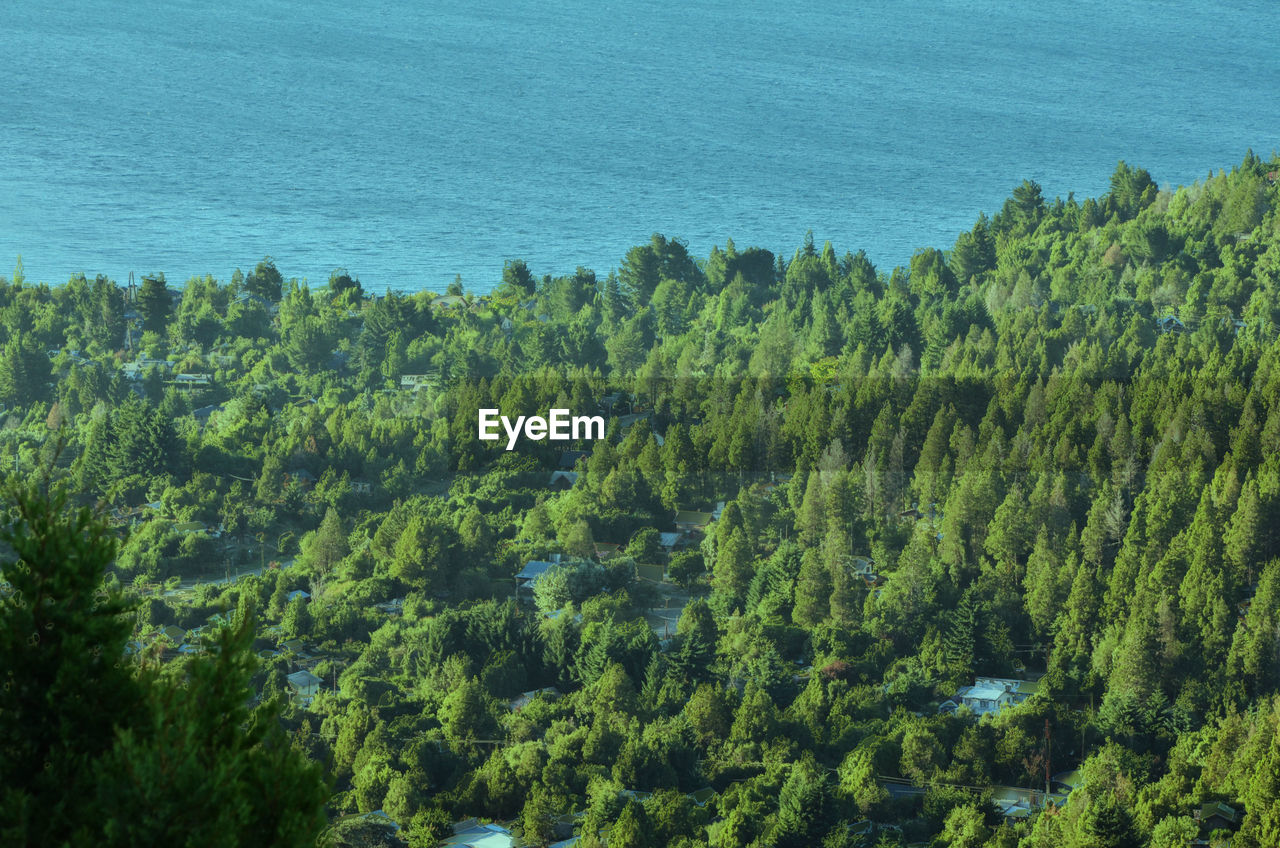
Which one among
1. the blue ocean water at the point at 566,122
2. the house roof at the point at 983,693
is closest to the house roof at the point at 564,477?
the house roof at the point at 983,693

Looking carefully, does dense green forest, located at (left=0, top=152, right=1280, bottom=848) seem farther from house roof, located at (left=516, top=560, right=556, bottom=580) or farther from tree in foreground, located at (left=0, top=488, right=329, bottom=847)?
tree in foreground, located at (left=0, top=488, right=329, bottom=847)

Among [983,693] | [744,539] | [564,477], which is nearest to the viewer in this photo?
[983,693]

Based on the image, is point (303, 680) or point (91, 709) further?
point (303, 680)

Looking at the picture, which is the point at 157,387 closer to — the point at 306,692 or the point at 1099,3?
the point at 306,692

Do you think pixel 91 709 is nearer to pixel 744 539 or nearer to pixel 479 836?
pixel 479 836

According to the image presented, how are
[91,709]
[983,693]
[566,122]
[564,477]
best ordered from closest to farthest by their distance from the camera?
1. [91,709]
2. [983,693]
3. [564,477]
4. [566,122]

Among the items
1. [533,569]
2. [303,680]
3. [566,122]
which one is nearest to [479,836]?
[303,680]

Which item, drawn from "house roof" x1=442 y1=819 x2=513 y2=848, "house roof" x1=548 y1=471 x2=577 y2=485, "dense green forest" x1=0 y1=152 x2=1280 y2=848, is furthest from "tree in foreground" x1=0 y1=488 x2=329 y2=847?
"house roof" x1=548 y1=471 x2=577 y2=485
